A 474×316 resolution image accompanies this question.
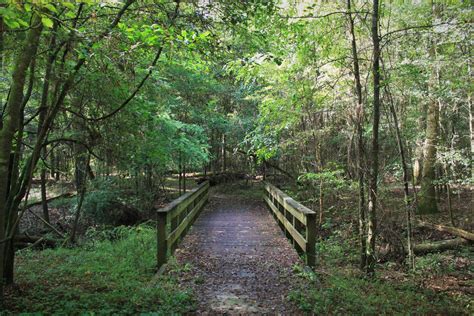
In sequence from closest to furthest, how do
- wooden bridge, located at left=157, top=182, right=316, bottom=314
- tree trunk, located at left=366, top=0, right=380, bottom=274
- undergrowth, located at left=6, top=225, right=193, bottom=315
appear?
undergrowth, located at left=6, top=225, right=193, bottom=315, wooden bridge, located at left=157, top=182, right=316, bottom=314, tree trunk, located at left=366, top=0, right=380, bottom=274

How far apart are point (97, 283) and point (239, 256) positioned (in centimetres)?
236

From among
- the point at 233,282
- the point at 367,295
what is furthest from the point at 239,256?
the point at 367,295

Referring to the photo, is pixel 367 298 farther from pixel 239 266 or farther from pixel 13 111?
pixel 13 111

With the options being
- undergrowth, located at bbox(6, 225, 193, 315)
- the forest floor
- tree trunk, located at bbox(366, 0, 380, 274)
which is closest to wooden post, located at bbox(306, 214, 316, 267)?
the forest floor

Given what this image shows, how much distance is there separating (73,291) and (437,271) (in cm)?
634

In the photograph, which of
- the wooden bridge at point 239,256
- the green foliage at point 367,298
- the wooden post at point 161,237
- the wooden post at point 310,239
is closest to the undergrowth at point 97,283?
the wooden post at point 161,237

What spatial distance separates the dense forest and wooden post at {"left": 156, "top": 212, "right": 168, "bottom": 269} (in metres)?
0.22

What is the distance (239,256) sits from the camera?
6117mm

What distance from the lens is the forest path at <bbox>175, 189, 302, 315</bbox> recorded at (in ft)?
13.2

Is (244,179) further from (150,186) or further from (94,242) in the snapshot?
(94,242)

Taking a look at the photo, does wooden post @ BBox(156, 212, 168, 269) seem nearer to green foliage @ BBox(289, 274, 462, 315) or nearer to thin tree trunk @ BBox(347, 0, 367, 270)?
green foliage @ BBox(289, 274, 462, 315)

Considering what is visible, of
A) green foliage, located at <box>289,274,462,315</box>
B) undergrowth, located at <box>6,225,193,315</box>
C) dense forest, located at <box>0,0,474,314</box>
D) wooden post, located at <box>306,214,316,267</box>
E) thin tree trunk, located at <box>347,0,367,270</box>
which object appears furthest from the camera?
thin tree trunk, located at <box>347,0,367,270</box>

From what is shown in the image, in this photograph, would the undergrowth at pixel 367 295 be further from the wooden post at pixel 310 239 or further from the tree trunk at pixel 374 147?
the tree trunk at pixel 374 147

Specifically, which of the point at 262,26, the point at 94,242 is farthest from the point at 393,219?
the point at 94,242
